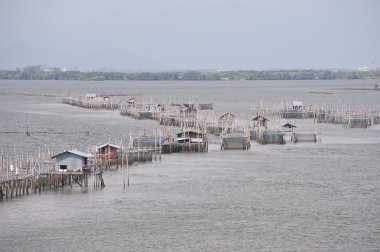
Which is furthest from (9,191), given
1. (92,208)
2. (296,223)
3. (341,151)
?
(341,151)

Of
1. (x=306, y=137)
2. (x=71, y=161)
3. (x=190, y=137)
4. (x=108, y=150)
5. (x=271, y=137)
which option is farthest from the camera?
(x=306, y=137)

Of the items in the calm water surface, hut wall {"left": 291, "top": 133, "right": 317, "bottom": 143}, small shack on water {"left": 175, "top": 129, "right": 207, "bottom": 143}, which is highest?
small shack on water {"left": 175, "top": 129, "right": 207, "bottom": 143}

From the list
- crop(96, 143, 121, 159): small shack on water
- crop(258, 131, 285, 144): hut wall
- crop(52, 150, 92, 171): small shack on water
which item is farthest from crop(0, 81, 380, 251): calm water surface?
crop(258, 131, 285, 144): hut wall

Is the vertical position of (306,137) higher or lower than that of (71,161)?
lower

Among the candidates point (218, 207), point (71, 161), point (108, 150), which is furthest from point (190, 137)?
point (218, 207)

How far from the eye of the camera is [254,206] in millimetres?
40625

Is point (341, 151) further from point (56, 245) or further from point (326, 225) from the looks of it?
point (56, 245)

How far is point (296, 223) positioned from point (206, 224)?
419cm

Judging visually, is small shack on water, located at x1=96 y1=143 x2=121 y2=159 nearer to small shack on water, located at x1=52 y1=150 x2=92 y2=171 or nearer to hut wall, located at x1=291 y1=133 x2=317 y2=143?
small shack on water, located at x1=52 y1=150 x2=92 y2=171

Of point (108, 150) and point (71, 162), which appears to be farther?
point (108, 150)

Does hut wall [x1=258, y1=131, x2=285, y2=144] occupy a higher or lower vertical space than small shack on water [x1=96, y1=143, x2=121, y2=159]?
lower

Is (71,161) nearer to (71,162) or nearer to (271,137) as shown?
(71,162)

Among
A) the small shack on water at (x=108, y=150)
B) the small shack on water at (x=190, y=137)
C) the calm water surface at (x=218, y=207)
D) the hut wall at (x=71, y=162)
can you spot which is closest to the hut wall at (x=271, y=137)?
the calm water surface at (x=218, y=207)

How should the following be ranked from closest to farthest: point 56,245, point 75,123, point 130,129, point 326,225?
point 56,245, point 326,225, point 130,129, point 75,123
